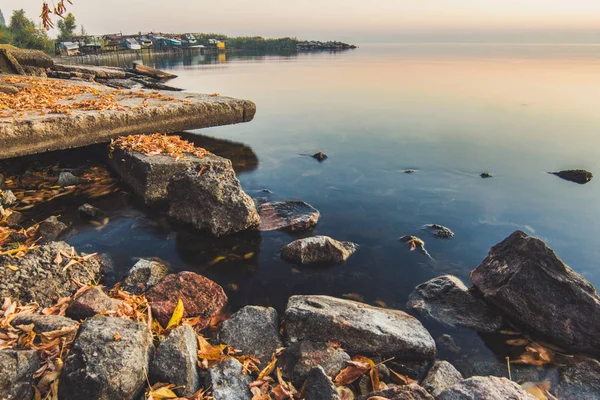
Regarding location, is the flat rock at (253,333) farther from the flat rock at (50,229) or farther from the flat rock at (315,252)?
the flat rock at (50,229)

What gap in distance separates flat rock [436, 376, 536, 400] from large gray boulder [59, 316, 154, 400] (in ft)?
7.84

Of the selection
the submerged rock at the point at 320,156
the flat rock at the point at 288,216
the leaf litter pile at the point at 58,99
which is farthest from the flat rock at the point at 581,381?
the leaf litter pile at the point at 58,99

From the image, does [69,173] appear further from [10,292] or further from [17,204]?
[10,292]

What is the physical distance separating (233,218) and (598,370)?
4.97 metres

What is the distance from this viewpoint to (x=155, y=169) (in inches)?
273

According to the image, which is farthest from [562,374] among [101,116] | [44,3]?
[101,116]

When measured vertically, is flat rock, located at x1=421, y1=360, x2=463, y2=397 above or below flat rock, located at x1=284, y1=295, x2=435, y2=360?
below

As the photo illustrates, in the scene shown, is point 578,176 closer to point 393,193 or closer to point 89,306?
point 393,193

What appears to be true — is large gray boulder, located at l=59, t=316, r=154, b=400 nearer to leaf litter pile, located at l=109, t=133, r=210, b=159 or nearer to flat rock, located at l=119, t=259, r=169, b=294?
flat rock, located at l=119, t=259, r=169, b=294

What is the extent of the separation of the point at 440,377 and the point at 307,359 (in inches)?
50.1

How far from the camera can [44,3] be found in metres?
2.75

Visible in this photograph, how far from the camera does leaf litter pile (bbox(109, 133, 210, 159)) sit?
761cm

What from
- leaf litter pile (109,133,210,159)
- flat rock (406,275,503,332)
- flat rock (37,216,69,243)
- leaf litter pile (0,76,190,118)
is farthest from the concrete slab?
flat rock (406,275,503,332)

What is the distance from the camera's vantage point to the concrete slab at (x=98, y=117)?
289 inches
